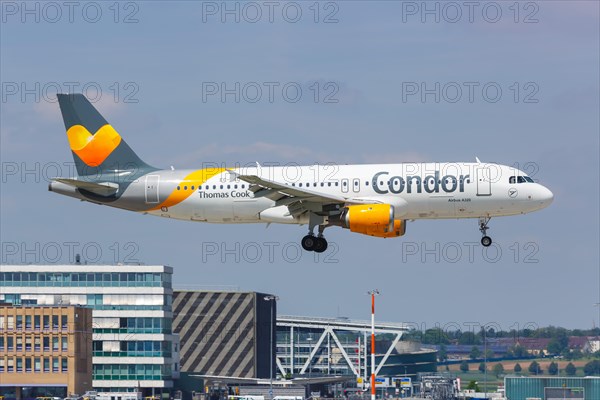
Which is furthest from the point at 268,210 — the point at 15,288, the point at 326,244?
the point at 15,288

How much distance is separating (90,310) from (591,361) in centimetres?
6853

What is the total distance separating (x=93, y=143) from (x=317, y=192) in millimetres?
16660

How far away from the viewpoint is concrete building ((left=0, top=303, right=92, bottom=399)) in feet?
379

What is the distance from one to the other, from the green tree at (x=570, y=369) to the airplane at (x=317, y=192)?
274 ft

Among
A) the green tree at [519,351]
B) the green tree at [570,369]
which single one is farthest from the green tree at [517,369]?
the green tree at [570,369]

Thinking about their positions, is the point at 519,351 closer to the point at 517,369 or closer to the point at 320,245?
the point at 517,369

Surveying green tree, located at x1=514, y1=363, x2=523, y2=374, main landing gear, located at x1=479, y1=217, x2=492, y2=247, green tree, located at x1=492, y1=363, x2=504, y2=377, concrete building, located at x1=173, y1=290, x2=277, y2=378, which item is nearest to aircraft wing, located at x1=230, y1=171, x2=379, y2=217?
main landing gear, located at x1=479, y1=217, x2=492, y2=247

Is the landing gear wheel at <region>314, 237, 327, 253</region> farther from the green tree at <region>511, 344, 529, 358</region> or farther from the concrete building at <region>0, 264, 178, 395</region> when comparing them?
the green tree at <region>511, 344, 529, 358</region>

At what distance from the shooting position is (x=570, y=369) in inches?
6078

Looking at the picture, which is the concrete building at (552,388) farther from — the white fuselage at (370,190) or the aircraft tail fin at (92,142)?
the aircraft tail fin at (92,142)

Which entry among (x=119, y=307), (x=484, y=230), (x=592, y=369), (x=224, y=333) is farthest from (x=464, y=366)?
(x=484, y=230)

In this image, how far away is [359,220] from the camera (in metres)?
72.2

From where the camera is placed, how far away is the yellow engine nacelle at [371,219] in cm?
7194

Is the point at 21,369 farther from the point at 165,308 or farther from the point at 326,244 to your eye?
the point at 326,244
